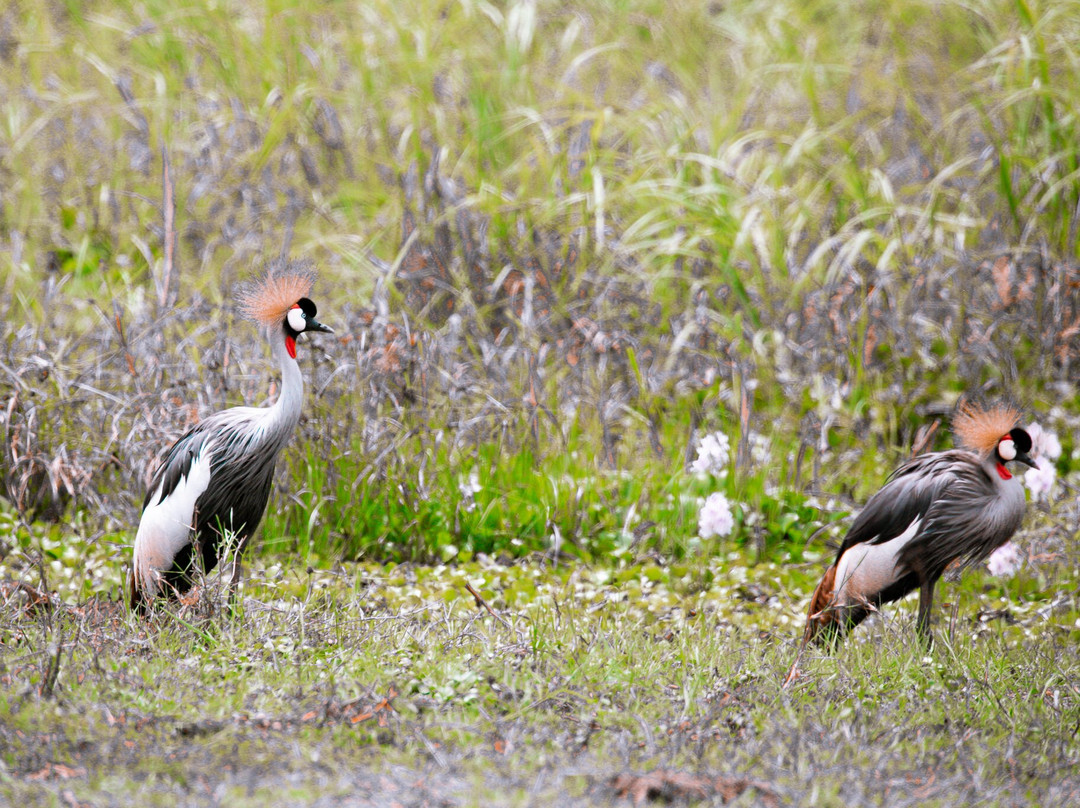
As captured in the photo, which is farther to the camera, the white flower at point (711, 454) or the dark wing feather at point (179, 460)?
the white flower at point (711, 454)

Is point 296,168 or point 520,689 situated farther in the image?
point 296,168

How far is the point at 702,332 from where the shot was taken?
6.04 metres

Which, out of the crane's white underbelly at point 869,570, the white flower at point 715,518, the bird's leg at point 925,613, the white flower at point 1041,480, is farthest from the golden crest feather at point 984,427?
the white flower at point 715,518

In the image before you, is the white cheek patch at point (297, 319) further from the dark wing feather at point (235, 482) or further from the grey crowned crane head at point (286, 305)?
the dark wing feather at point (235, 482)

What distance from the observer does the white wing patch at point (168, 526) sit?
3.83 m

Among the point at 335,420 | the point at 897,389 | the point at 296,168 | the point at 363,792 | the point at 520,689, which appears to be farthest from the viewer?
the point at 296,168

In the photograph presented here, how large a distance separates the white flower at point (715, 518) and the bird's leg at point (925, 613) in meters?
0.83

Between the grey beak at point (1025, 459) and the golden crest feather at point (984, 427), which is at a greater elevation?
the golden crest feather at point (984, 427)

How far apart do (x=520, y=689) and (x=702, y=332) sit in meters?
3.17

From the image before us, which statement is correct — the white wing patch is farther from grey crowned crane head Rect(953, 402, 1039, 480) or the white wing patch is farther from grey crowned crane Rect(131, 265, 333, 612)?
grey crowned crane head Rect(953, 402, 1039, 480)

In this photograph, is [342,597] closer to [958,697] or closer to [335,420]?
[335,420]

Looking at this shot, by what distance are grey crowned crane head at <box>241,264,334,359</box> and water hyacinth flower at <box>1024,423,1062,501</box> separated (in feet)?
9.35

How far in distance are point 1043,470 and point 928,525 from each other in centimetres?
102

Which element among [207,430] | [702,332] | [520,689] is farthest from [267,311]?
[702,332]
